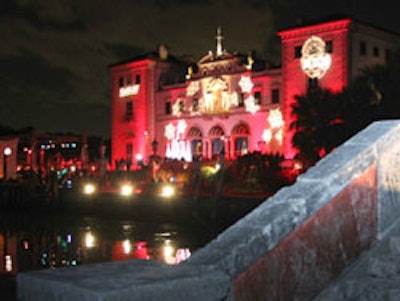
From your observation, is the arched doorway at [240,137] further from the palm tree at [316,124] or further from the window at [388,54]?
the palm tree at [316,124]

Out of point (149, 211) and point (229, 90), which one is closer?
point (149, 211)

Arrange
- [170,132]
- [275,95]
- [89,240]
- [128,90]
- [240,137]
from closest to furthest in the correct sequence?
[89,240] < [275,95] < [240,137] < [170,132] < [128,90]

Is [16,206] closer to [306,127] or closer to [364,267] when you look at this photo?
[306,127]

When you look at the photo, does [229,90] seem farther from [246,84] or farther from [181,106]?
[181,106]

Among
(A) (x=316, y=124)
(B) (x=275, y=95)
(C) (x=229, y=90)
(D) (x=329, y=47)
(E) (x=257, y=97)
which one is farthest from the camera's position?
(C) (x=229, y=90)

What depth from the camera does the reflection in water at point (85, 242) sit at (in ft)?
41.2

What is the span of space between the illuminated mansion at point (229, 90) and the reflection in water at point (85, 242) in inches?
495

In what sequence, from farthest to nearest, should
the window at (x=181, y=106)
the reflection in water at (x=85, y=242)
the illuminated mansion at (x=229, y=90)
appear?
the window at (x=181, y=106) < the illuminated mansion at (x=229, y=90) < the reflection in water at (x=85, y=242)

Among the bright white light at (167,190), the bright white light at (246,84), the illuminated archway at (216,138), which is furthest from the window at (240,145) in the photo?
the bright white light at (167,190)

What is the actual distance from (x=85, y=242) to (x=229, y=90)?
27.2m

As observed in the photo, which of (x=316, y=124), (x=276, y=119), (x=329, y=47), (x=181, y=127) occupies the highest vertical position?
(x=329, y=47)

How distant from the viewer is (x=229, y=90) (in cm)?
4225

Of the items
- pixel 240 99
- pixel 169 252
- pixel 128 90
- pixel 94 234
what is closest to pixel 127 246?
pixel 169 252

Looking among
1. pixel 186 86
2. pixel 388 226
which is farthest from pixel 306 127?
pixel 388 226
